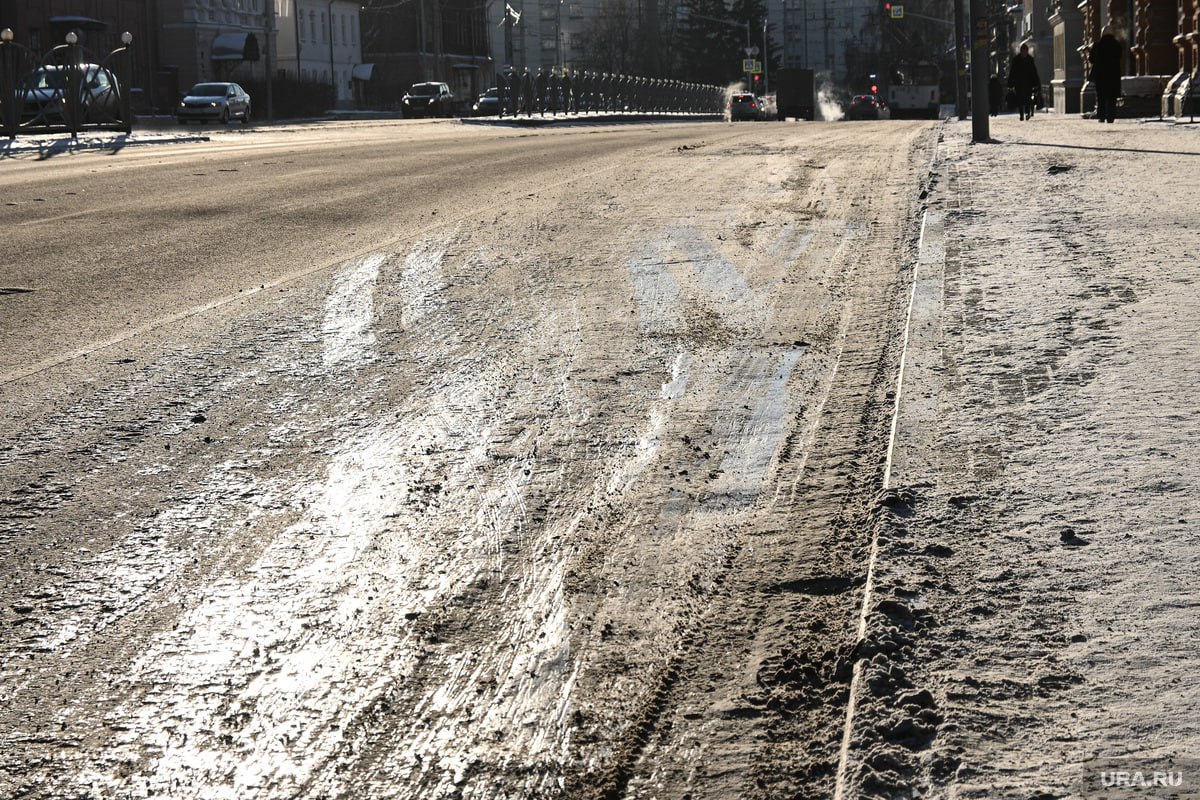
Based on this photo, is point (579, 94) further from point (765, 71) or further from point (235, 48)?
point (765, 71)

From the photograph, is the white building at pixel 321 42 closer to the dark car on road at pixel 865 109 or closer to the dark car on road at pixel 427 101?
the dark car on road at pixel 427 101

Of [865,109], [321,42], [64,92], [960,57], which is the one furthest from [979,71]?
[321,42]

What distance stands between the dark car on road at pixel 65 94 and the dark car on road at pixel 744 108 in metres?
39.4

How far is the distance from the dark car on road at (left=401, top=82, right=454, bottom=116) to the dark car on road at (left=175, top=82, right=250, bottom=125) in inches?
646

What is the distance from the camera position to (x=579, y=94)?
59938mm

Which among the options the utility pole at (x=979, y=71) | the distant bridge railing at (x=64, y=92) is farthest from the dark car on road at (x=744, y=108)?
the utility pole at (x=979, y=71)

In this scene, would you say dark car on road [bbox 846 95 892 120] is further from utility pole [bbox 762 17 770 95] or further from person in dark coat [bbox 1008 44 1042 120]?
utility pole [bbox 762 17 770 95]

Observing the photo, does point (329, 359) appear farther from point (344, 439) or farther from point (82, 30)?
point (82, 30)

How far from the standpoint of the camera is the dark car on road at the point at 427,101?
68188 millimetres

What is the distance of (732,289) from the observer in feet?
26.9

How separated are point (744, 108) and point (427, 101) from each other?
14.8 metres

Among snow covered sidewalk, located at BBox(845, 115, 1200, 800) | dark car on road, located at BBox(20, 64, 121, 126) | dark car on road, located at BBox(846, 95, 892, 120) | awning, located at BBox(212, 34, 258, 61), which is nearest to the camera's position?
snow covered sidewalk, located at BBox(845, 115, 1200, 800)

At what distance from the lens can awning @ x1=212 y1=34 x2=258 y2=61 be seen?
6819 cm

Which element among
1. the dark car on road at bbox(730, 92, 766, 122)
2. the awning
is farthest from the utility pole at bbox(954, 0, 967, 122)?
the awning
